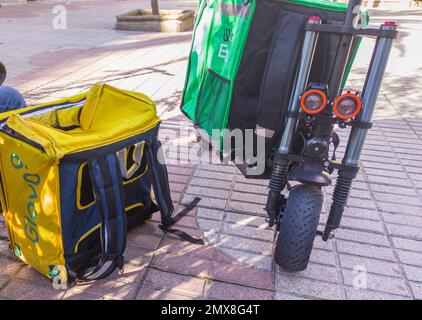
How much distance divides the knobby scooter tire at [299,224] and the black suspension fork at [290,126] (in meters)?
0.10

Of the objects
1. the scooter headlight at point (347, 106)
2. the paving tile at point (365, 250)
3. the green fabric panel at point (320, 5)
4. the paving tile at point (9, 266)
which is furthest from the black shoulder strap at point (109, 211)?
the paving tile at point (365, 250)

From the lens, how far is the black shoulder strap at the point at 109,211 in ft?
5.82

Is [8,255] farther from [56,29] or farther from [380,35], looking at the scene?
[56,29]

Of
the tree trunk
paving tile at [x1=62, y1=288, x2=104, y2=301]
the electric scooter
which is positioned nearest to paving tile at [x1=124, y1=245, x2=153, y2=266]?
paving tile at [x1=62, y1=288, x2=104, y2=301]

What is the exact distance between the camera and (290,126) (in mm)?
1912

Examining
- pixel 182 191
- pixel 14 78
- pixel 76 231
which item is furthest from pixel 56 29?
pixel 76 231

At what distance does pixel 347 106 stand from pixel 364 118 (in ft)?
0.39

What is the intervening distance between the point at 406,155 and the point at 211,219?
2.23m

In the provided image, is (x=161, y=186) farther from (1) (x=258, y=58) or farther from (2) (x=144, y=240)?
(1) (x=258, y=58)

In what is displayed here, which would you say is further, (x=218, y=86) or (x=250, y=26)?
(x=218, y=86)

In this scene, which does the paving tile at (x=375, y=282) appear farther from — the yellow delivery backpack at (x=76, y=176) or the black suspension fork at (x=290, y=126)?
the yellow delivery backpack at (x=76, y=176)

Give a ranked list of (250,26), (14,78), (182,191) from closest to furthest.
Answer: (250,26) < (182,191) < (14,78)

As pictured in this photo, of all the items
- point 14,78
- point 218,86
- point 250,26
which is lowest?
point 14,78
